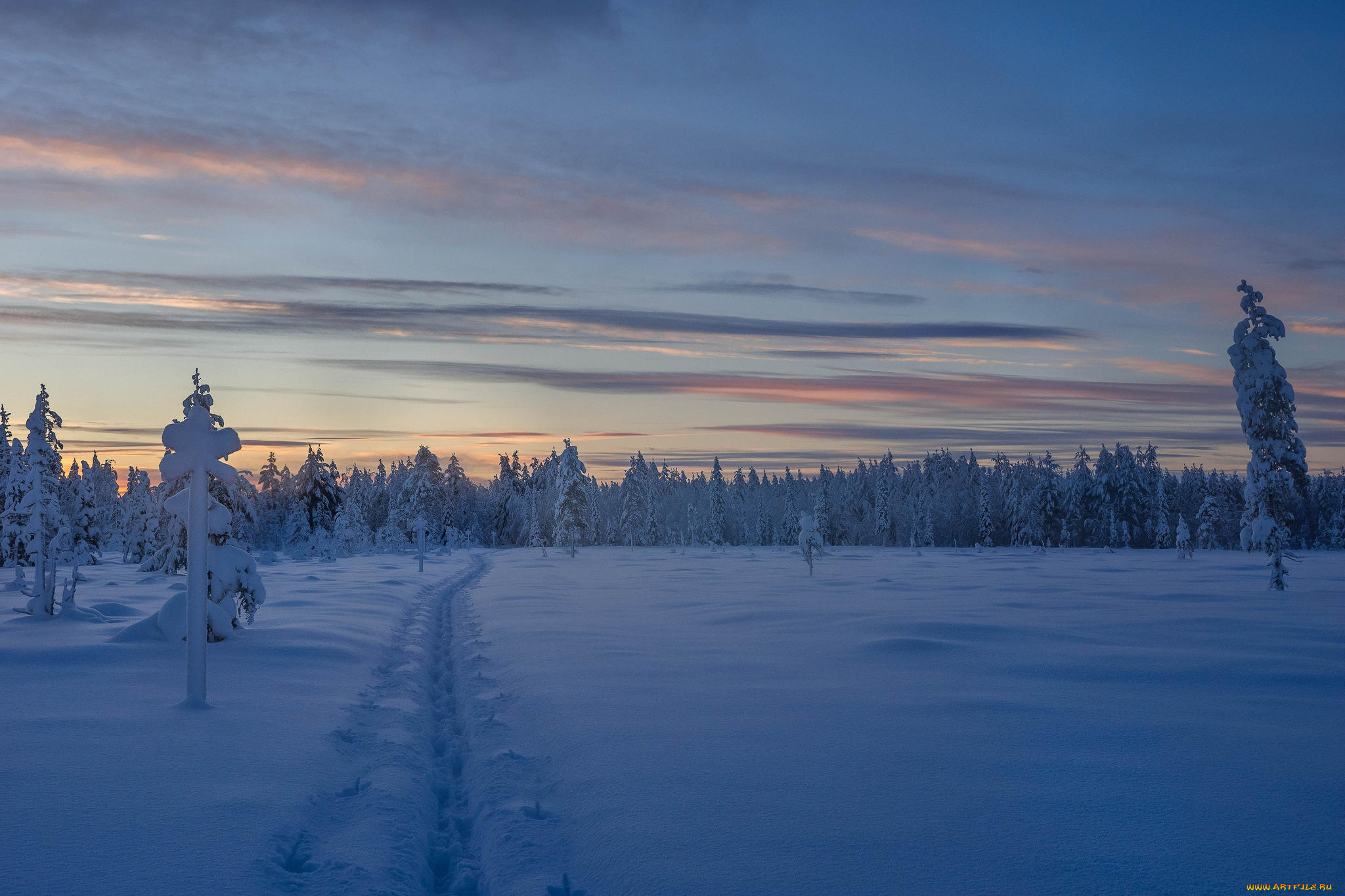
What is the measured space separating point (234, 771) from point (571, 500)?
201ft

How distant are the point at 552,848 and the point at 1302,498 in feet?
110

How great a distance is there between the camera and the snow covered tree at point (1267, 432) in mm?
29688

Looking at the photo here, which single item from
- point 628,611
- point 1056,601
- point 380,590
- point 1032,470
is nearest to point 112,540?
point 380,590

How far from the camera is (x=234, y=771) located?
7.27m

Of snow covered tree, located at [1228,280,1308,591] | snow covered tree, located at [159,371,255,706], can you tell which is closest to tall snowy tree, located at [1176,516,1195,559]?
snow covered tree, located at [1228,280,1308,591]

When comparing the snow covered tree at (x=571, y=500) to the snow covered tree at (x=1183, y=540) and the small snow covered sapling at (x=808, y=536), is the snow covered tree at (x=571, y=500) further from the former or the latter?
the snow covered tree at (x=1183, y=540)

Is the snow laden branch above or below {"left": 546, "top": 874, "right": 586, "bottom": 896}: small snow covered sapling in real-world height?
above

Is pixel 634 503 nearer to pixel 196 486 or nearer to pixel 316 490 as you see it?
pixel 316 490

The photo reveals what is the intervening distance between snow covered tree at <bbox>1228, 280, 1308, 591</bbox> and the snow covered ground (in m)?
14.7

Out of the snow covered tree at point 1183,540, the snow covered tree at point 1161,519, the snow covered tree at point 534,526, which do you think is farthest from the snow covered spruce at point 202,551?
the snow covered tree at point 1161,519

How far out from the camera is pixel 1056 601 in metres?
25.0

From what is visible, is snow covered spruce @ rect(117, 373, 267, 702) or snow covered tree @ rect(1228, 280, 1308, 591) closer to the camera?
snow covered spruce @ rect(117, 373, 267, 702)

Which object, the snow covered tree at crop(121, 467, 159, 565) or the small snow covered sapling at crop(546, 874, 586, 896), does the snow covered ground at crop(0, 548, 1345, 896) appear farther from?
the snow covered tree at crop(121, 467, 159, 565)

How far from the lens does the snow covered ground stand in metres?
5.41
